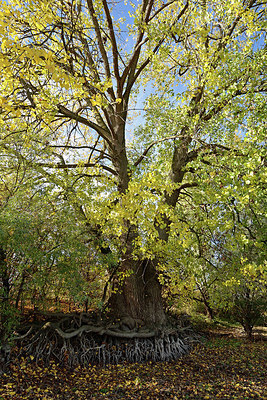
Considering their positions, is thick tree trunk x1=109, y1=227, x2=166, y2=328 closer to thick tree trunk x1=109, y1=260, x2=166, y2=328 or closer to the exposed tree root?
thick tree trunk x1=109, y1=260, x2=166, y2=328

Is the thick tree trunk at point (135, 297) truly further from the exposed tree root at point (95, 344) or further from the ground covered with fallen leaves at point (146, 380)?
the ground covered with fallen leaves at point (146, 380)

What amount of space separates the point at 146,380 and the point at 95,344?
56.5 inches

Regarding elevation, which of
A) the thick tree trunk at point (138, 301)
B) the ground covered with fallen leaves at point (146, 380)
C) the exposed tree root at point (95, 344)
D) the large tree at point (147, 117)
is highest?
the large tree at point (147, 117)

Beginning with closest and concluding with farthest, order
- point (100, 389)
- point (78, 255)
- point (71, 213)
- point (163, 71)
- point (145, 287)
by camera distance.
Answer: point (100, 389)
point (78, 255)
point (71, 213)
point (145, 287)
point (163, 71)

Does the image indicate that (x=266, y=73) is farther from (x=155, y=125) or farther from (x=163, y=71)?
(x=163, y=71)

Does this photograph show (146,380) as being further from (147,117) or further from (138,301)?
(147,117)

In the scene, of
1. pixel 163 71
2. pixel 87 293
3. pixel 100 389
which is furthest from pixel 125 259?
pixel 163 71

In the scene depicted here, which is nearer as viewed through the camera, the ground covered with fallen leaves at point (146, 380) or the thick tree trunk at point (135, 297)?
the ground covered with fallen leaves at point (146, 380)

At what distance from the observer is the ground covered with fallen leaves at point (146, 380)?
377 centimetres

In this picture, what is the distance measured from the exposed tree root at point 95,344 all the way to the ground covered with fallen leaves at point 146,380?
0.67 feet

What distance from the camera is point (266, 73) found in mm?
5191

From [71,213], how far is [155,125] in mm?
3457

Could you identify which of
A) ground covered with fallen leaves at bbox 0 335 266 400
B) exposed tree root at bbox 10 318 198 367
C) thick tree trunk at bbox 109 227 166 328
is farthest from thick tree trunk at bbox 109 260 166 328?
ground covered with fallen leaves at bbox 0 335 266 400

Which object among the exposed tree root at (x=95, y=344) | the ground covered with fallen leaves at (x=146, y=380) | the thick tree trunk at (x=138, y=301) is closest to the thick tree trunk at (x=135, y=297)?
the thick tree trunk at (x=138, y=301)
